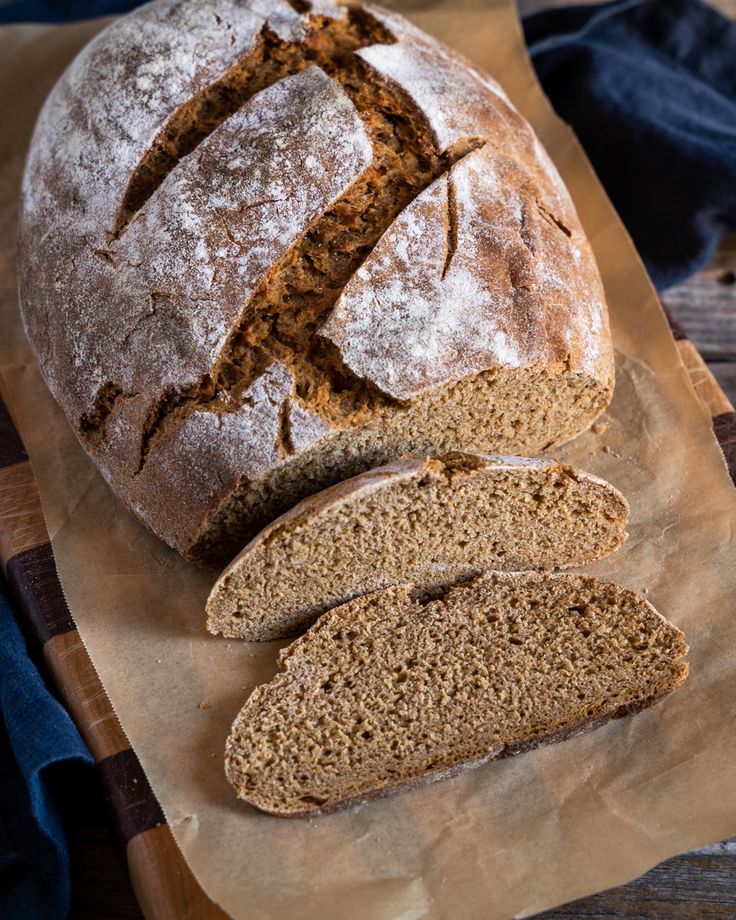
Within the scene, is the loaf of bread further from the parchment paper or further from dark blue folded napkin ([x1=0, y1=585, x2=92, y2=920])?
dark blue folded napkin ([x1=0, y1=585, x2=92, y2=920])

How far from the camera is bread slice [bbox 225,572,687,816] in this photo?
2416 millimetres

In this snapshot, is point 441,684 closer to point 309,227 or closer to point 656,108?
point 309,227

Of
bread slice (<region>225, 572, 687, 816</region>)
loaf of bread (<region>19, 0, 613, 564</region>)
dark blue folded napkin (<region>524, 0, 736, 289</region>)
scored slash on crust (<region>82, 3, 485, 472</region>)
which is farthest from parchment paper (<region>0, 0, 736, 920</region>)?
dark blue folded napkin (<region>524, 0, 736, 289</region>)

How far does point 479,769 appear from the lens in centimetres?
249

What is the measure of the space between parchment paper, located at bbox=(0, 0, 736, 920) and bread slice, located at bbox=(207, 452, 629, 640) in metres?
0.16

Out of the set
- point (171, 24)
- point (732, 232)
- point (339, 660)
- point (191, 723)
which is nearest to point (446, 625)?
point (339, 660)

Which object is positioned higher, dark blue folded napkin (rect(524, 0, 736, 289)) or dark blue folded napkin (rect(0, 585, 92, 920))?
dark blue folded napkin (rect(524, 0, 736, 289))

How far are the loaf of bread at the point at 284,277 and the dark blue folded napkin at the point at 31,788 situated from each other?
1.67 feet

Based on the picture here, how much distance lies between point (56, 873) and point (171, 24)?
2323 mm

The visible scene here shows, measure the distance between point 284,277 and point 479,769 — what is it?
51.1 inches

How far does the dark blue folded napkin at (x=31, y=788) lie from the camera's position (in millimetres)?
2461

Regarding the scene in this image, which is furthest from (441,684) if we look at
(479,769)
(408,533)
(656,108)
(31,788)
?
(656,108)

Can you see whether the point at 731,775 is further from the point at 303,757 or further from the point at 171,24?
the point at 171,24

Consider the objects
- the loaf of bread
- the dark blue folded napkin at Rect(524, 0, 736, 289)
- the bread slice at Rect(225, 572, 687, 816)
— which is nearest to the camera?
the bread slice at Rect(225, 572, 687, 816)
